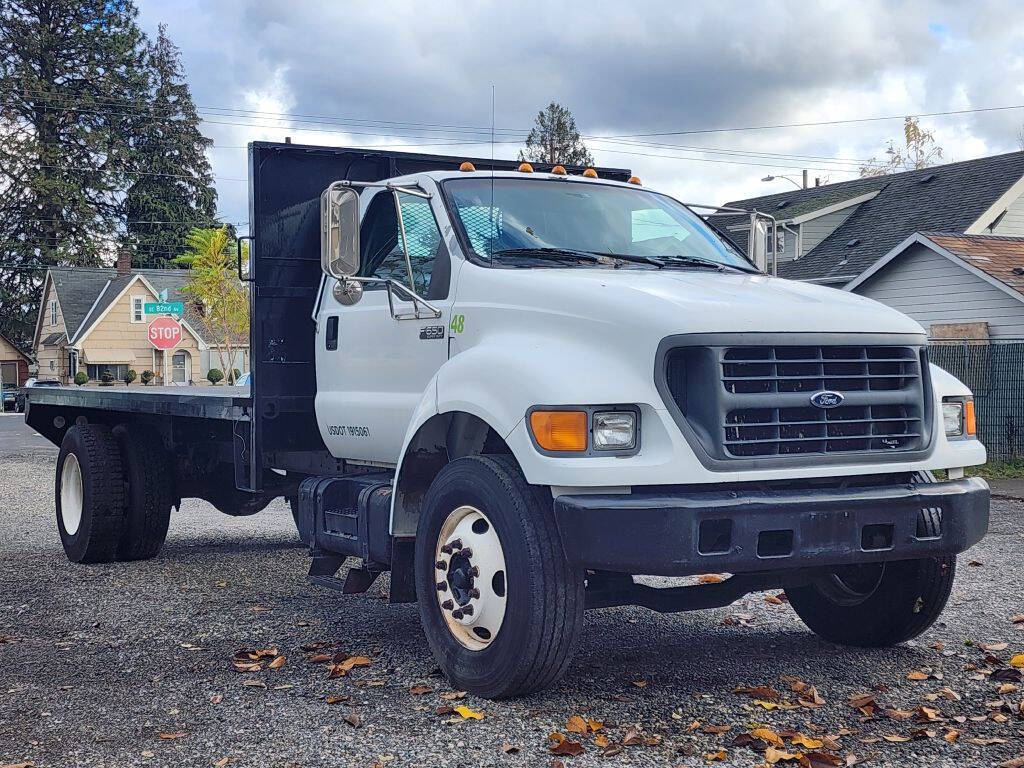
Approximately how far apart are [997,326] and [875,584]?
55.6ft

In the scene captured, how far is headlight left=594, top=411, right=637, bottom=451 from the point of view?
5.09 metres

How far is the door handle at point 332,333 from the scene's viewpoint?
7.22m

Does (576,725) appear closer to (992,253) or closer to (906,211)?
(992,253)

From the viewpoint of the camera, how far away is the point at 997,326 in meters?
22.1

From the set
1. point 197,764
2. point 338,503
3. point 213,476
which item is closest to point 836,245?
point 213,476

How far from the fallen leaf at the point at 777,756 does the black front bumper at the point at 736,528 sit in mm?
681

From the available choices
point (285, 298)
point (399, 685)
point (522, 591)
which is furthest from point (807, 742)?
point (285, 298)

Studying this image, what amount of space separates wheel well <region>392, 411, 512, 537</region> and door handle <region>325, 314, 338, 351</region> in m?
1.24

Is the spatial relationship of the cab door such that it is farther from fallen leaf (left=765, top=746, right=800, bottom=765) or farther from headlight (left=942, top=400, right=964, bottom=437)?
fallen leaf (left=765, top=746, right=800, bottom=765)

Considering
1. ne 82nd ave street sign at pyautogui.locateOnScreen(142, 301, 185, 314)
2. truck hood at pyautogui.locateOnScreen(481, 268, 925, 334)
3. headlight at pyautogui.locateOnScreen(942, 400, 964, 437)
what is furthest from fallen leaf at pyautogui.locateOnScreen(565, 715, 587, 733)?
ne 82nd ave street sign at pyautogui.locateOnScreen(142, 301, 185, 314)

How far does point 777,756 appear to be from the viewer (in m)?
4.71

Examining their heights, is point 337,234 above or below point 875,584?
above

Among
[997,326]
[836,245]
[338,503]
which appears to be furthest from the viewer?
[836,245]

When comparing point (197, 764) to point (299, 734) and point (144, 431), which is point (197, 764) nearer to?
point (299, 734)
